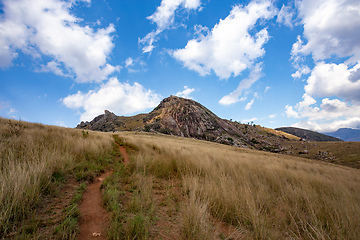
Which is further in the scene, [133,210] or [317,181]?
[317,181]

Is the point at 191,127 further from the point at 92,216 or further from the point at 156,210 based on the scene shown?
the point at 92,216

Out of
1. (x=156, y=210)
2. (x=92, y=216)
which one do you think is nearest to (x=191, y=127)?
(x=156, y=210)

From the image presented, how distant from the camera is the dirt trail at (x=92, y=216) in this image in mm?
2297

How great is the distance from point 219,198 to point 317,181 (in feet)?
14.9

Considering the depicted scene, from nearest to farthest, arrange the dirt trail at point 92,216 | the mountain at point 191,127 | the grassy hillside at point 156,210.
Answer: the grassy hillside at point 156,210, the dirt trail at point 92,216, the mountain at point 191,127

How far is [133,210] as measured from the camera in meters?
2.90

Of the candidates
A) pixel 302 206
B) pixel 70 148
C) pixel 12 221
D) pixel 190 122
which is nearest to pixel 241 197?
pixel 302 206

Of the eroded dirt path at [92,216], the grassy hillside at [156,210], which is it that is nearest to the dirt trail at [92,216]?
the eroded dirt path at [92,216]

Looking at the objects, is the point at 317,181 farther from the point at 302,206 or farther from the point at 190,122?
the point at 190,122

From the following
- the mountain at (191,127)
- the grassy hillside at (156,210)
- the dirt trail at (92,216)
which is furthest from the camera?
the mountain at (191,127)

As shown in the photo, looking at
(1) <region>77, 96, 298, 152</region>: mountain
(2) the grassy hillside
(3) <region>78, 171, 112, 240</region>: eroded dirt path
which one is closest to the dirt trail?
(3) <region>78, 171, 112, 240</region>: eroded dirt path

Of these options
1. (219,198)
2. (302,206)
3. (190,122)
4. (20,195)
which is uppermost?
(190,122)

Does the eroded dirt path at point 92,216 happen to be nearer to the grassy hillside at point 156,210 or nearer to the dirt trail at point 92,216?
the dirt trail at point 92,216

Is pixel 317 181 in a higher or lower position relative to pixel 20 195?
lower
